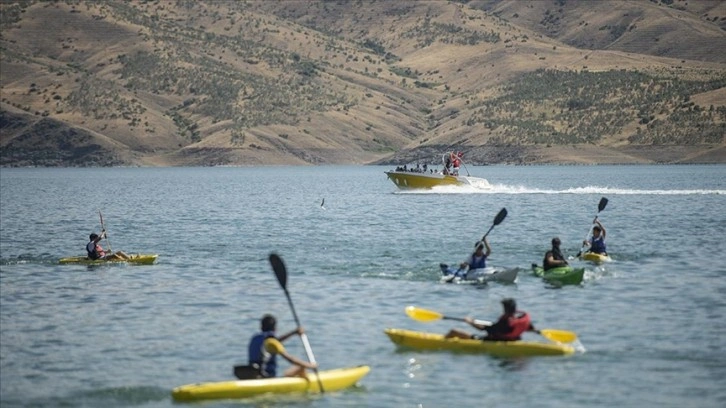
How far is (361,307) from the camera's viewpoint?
37.4 m

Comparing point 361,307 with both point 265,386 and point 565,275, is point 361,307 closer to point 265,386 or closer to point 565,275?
point 565,275

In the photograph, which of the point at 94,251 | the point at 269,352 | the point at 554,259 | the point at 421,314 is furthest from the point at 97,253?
the point at 269,352

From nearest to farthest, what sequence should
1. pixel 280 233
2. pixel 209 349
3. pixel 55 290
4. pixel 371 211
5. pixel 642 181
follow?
pixel 209 349
pixel 55 290
pixel 280 233
pixel 371 211
pixel 642 181

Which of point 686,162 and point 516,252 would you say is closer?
point 516,252

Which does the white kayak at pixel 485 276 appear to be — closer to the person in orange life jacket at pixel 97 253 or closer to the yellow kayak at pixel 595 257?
the yellow kayak at pixel 595 257

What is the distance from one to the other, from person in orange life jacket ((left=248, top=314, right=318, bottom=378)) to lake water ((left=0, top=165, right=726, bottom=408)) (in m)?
0.67

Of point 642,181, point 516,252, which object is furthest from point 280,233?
point 642,181

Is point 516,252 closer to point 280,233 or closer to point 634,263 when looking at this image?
point 634,263

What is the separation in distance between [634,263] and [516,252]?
7.30 m

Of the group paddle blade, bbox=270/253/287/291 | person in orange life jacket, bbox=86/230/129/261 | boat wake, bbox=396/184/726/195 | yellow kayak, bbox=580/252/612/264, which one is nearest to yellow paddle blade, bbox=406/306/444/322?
paddle blade, bbox=270/253/287/291

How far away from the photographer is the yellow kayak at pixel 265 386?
25188 mm

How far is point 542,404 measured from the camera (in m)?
25.4

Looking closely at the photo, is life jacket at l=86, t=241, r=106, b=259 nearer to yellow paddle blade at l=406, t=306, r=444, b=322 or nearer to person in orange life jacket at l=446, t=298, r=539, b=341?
yellow paddle blade at l=406, t=306, r=444, b=322

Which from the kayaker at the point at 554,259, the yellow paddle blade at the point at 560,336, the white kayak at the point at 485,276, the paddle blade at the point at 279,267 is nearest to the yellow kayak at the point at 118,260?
the white kayak at the point at 485,276
